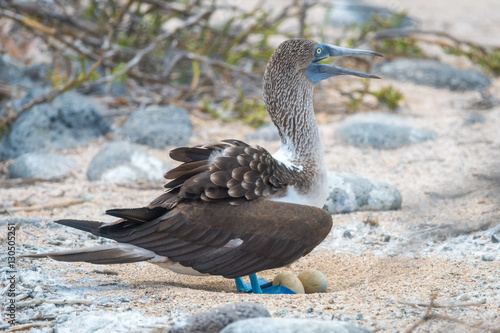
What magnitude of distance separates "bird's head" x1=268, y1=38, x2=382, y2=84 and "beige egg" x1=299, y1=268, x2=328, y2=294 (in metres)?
1.45

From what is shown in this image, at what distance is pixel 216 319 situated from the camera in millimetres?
3178

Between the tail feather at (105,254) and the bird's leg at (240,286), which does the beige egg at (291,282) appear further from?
the tail feather at (105,254)

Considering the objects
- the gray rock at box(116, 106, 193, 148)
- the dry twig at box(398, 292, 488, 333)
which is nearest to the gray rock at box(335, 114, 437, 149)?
the gray rock at box(116, 106, 193, 148)

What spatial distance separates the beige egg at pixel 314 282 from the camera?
4.27m

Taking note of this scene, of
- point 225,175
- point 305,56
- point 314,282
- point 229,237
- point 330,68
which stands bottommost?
point 314,282

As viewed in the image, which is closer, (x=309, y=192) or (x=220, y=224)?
(x=220, y=224)

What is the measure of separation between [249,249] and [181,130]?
411 cm

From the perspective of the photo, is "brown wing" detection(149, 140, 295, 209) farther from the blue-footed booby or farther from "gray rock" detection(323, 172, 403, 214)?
"gray rock" detection(323, 172, 403, 214)

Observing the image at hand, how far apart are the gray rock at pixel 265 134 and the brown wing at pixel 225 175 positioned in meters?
3.67

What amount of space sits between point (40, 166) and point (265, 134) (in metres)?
2.72

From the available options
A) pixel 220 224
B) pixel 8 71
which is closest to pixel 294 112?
pixel 220 224

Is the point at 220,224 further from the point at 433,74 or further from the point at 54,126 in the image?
the point at 433,74

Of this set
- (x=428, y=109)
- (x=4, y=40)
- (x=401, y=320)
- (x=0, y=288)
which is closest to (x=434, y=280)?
(x=401, y=320)

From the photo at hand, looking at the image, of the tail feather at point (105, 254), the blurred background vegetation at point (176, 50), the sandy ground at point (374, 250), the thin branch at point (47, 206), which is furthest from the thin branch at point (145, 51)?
the tail feather at point (105, 254)
